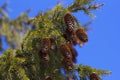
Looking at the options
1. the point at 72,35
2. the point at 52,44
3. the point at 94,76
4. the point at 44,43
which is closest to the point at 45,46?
the point at 44,43

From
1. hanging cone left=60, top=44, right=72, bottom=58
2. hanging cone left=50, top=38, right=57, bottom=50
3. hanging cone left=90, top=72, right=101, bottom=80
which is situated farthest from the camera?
hanging cone left=90, top=72, right=101, bottom=80

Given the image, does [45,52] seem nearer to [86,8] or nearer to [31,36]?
[31,36]

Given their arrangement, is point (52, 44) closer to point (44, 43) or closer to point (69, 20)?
point (44, 43)

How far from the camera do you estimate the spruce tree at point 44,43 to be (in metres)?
2.42

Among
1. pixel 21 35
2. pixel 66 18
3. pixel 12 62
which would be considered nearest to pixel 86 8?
pixel 66 18

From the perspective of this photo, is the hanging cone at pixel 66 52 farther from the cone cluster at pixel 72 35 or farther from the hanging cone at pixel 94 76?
the hanging cone at pixel 94 76

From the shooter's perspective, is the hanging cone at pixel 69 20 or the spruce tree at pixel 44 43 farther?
the hanging cone at pixel 69 20

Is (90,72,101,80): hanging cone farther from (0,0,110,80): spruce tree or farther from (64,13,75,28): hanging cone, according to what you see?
(64,13,75,28): hanging cone

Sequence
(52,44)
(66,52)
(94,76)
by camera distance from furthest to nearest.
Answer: (94,76) → (52,44) → (66,52)

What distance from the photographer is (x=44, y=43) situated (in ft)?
7.73

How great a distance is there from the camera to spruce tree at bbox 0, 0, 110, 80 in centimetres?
→ 242

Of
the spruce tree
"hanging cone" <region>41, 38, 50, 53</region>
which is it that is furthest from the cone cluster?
"hanging cone" <region>41, 38, 50, 53</region>

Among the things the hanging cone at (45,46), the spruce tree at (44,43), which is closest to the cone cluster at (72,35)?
the spruce tree at (44,43)

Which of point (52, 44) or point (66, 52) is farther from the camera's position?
point (52, 44)
